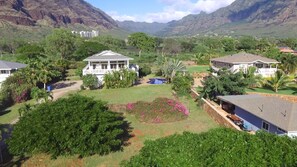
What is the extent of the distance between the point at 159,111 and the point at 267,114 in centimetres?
1029

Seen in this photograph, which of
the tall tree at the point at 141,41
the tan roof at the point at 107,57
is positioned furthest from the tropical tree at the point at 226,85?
the tall tree at the point at 141,41

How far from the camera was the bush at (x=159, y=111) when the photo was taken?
2536 cm

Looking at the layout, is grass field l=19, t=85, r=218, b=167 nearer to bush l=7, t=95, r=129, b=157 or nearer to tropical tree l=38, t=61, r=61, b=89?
bush l=7, t=95, r=129, b=157

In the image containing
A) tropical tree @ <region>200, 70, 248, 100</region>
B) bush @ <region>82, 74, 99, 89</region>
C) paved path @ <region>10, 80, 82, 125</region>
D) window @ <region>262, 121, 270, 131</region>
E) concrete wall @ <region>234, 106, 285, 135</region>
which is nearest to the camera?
concrete wall @ <region>234, 106, 285, 135</region>

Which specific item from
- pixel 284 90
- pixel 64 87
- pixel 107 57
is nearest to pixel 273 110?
pixel 284 90

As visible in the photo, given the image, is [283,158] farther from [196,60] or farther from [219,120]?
[196,60]

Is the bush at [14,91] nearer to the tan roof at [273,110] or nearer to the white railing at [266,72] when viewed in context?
the tan roof at [273,110]

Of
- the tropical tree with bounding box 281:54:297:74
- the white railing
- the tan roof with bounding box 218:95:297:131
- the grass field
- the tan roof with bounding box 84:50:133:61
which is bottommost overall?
the grass field

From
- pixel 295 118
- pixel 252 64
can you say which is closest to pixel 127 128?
pixel 295 118

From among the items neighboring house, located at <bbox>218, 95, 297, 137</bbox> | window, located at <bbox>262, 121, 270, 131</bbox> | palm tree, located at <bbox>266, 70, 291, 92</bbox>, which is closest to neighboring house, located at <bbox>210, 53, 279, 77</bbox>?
palm tree, located at <bbox>266, 70, 291, 92</bbox>

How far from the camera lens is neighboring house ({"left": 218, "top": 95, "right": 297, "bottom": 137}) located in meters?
17.2

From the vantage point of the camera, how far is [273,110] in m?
19.6

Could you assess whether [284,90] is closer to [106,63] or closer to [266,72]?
[266,72]

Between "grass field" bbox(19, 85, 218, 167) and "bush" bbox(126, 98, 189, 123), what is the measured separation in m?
0.72
